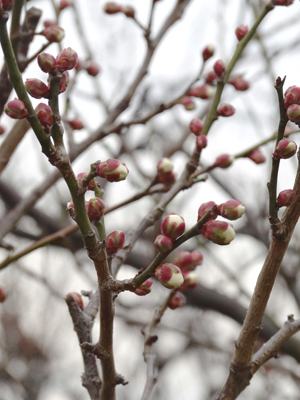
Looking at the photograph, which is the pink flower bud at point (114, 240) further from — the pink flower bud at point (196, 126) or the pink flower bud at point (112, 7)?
the pink flower bud at point (112, 7)

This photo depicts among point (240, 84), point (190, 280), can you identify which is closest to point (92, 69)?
point (240, 84)

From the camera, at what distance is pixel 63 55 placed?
0.70 m

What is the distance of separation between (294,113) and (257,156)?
2.38ft

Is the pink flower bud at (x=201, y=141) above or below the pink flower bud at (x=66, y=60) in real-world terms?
above

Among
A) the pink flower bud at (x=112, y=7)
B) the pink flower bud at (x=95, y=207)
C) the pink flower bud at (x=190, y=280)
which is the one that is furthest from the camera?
the pink flower bud at (x=112, y=7)

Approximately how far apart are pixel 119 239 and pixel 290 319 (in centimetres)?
47

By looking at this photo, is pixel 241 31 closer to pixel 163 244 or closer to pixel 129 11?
pixel 129 11

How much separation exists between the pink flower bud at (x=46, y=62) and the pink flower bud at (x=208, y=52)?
3.26 ft

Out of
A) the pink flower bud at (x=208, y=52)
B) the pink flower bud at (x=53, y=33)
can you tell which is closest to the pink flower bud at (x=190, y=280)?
the pink flower bud at (x=53, y=33)

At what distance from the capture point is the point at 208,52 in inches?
61.8

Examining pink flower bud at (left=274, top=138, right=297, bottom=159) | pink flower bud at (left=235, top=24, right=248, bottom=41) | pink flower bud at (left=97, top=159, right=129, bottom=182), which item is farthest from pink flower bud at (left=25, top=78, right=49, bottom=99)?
pink flower bud at (left=235, top=24, right=248, bottom=41)

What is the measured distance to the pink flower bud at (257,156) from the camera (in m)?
1.44

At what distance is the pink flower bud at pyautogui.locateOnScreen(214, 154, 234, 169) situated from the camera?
1365mm

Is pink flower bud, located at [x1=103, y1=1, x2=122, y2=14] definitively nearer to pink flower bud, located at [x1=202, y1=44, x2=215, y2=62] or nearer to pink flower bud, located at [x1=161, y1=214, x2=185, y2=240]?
pink flower bud, located at [x1=202, y1=44, x2=215, y2=62]
